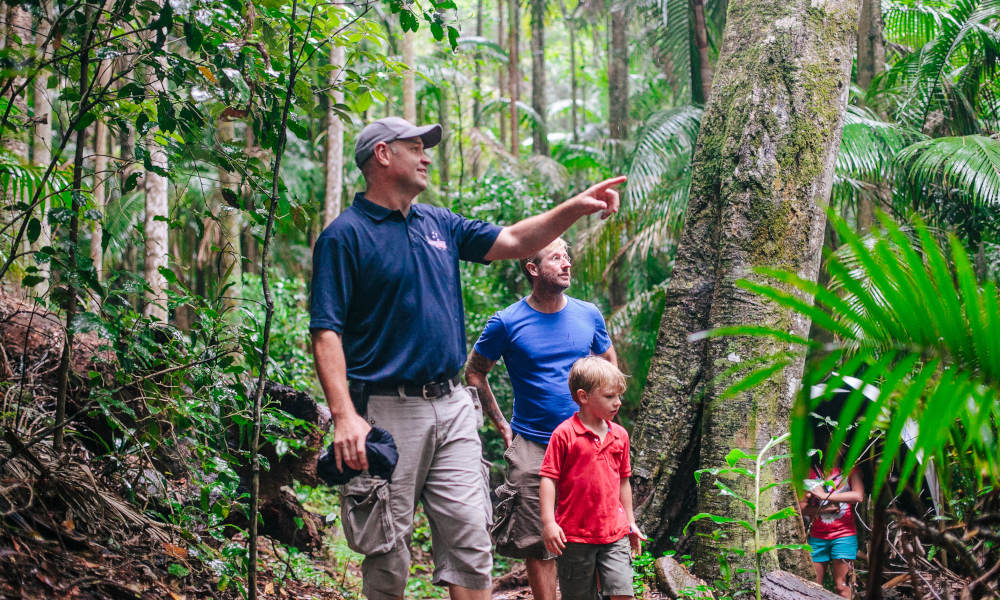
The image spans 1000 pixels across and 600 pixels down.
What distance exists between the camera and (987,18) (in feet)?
23.9

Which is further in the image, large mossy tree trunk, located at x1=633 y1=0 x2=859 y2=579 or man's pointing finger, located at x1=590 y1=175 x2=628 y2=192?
large mossy tree trunk, located at x1=633 y1=0 x2=859 y2=579

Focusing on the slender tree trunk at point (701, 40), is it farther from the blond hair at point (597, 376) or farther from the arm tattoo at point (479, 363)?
the blond hair at point (597, 376)

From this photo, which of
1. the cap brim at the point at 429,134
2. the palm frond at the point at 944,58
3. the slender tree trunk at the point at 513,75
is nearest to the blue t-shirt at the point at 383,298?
the cap brim at the point at 429,134

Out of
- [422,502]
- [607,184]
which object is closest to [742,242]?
[607,184]

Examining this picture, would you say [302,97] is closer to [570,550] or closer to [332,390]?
[332,390]

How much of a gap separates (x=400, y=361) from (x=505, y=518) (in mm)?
1387

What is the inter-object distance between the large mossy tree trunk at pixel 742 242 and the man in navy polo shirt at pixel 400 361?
5.20 feet

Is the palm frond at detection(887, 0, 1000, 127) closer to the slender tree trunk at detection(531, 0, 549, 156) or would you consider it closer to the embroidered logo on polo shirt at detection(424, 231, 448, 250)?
the embroidered logo on polo shirt at detection(424, 231, 448, 250)

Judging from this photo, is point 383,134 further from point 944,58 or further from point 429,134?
point 944,58

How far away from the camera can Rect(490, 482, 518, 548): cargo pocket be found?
418 cm

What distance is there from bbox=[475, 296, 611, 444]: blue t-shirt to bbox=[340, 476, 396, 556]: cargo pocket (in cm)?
125

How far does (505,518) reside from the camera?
4.21 m

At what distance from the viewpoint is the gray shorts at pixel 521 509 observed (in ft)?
13.5

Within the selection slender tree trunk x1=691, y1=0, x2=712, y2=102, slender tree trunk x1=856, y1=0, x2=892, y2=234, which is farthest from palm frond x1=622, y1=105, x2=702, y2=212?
slender tree trunk x1=856, y1=0, x2=892, y2=234
